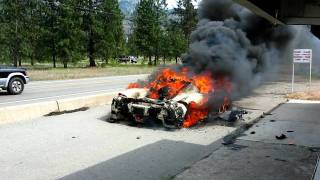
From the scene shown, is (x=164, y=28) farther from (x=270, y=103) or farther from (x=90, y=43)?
(x=270, y=103)

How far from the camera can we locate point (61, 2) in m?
50.4

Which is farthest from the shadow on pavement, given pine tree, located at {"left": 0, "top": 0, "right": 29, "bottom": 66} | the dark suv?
pine tree, located at {"left": 0, "top": 0, "right": 29, "bottom": 66}

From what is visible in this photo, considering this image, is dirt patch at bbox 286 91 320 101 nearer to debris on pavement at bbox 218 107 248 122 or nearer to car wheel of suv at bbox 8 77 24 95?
debris on pavement at bbox 218 107 248 122

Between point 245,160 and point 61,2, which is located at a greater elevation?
point 61,2

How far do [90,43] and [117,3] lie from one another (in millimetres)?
6481

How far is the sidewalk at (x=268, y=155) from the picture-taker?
634 cm

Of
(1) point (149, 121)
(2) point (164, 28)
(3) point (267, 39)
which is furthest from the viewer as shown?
(2) point (164, 28)

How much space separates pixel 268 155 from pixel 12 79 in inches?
529

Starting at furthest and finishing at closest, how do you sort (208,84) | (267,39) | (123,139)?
(267,39), (208,84), (123,139)

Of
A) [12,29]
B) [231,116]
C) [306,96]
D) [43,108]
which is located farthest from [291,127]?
[12,29]

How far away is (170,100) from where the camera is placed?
10.5 meters

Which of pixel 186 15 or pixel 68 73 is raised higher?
pixel 186 15

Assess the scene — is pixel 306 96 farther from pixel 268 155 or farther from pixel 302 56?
pixel 268 155

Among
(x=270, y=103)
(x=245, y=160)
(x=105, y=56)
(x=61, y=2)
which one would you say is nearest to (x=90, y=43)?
(x=105, y=56)
